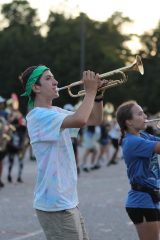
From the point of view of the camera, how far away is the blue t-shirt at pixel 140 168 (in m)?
4.70

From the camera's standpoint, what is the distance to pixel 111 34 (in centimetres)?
6450

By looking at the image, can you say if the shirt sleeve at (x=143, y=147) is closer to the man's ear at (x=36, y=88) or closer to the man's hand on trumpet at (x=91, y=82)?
the man's hand on trumpet at (x=91, y=82)

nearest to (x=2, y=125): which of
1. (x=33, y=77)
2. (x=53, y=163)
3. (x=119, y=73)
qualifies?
(x=119, y=73)

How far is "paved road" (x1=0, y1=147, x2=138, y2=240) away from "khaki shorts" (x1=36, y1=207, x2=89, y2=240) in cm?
310

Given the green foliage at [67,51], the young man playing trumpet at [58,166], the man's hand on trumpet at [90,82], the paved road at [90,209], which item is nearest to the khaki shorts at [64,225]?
the young man playing trumpet at [58,166]

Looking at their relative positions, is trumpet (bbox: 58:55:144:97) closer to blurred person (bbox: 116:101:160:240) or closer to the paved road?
blurred person (bbox: 116:101:160:240)

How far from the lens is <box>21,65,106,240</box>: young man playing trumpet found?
3908 millimetres

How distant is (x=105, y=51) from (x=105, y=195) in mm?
49816

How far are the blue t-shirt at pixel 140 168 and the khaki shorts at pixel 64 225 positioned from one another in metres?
0.89

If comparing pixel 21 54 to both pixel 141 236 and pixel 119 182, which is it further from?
pixel 141 236

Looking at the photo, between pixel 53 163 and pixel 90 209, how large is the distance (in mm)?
5353

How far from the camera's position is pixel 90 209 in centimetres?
917

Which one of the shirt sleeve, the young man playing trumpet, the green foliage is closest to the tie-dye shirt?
the young man playing trumpet

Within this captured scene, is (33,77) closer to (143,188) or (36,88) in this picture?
(36,88)
